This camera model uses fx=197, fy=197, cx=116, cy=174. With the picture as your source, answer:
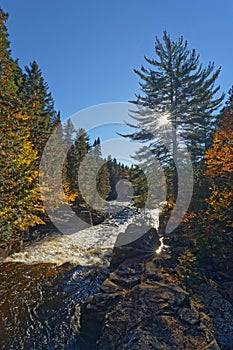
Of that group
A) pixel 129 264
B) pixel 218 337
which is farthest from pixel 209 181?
pixel 218 337

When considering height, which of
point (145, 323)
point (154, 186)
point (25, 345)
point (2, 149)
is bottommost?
point (25, 345)

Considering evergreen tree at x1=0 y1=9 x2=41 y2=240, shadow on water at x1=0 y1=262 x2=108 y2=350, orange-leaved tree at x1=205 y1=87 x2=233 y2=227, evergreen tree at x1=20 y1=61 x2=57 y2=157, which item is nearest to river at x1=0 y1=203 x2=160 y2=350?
shadow on water at x1=0 y1=262 x2=108 y2=350

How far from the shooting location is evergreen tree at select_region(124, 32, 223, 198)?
51.0ft

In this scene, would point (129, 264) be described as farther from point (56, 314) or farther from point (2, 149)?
point (2, 149)

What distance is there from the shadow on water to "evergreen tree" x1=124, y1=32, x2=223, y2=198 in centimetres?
942

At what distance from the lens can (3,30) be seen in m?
12.6

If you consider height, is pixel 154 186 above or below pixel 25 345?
above

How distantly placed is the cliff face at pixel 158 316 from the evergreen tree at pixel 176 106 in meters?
9.00

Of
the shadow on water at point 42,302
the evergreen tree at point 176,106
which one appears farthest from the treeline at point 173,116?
the shadow on water at point 42,302

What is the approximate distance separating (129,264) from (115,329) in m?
4.26

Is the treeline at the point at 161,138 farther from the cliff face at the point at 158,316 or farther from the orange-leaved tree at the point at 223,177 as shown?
the cliff face at the point at 158,316

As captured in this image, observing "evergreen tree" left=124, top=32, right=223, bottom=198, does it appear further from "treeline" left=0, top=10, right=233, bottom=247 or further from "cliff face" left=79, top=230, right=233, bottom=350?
"cliff face" left=79, top=230, right=233, bottom=350

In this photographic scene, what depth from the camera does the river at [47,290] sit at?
6.38 metres

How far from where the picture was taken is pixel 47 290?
9.01 m
